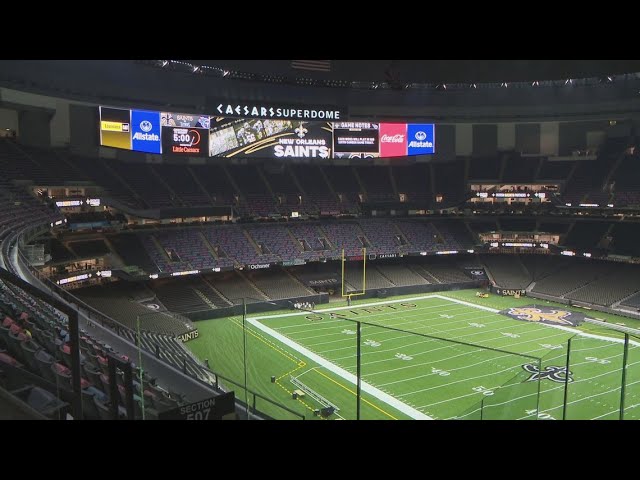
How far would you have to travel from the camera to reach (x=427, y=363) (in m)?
22.7

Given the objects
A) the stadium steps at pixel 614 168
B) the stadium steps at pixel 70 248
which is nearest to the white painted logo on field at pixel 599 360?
the stadium steps at pixel 70 248

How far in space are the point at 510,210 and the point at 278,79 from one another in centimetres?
2328

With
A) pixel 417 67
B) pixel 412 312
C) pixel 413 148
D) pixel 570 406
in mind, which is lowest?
pixel 412 312

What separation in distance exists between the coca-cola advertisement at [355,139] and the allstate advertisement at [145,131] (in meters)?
14.0

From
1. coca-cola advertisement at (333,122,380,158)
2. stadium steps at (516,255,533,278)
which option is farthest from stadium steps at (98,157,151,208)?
stadium steps at (516,255,533,278)

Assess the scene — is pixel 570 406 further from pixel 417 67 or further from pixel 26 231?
pixel 417 67

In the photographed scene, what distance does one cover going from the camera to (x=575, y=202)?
1706 inches

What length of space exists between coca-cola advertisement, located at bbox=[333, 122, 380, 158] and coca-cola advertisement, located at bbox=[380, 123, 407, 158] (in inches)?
29.5

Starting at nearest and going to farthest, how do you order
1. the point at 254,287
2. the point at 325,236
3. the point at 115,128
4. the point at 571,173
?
the point at 115,128, the point at 254,287, the point at 325,236, the point at 571,173

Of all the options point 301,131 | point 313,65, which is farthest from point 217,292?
point 313,65

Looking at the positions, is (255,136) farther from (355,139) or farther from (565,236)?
(565,236)

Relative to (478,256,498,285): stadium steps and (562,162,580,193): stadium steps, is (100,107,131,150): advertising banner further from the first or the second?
(562,162,580,193): stadium steps

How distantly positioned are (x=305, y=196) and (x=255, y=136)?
797 centimetres

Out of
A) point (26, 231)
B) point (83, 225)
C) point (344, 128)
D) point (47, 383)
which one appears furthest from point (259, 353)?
point (344, 128)
